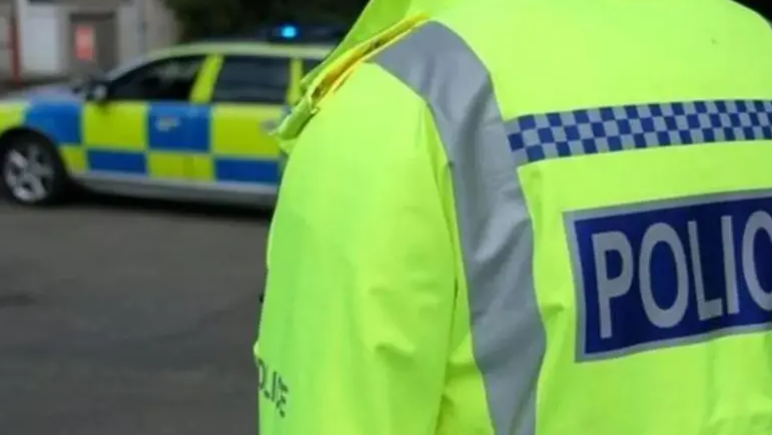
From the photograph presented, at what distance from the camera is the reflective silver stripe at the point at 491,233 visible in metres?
1.48

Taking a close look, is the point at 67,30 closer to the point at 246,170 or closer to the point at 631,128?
the point at 246,170

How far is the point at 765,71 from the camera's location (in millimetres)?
1688

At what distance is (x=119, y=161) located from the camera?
1127 centimetres

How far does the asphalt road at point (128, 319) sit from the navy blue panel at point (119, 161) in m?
0.31

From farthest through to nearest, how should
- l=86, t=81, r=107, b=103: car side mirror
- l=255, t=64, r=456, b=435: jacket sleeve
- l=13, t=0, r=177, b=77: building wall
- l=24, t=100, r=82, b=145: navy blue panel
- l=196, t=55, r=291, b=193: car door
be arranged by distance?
1. l=13, t=0, r=177, b=77: building wall
2. l=24, t=100, r=82, b=145: navy blue panel
3. l=86, t=81, r=107, b=103: car side mirror
4. l=196, t=55, r=291, b=193: car door
5. l=255, t=64, r=456, b=435: jacket sleeve

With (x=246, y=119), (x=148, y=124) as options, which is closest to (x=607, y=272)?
(x=246, y=119)

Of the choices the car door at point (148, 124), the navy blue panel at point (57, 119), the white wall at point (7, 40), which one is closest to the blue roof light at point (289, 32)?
the car door at point (148, 124)

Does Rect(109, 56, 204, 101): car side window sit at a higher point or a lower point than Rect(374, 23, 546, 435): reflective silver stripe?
lower

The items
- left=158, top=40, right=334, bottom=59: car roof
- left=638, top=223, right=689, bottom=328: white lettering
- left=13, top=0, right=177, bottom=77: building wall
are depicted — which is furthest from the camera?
left=13, top=0, right=177, bottom=77: building wall

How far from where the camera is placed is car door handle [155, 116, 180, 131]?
10992 mm

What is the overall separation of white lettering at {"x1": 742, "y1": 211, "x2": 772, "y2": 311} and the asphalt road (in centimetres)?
459

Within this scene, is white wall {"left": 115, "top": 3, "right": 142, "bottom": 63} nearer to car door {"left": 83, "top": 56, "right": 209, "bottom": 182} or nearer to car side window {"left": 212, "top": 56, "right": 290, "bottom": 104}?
car door {"left": 83, "top": 56, "right": 209, "bottom": 182}

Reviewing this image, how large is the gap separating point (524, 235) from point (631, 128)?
162mm

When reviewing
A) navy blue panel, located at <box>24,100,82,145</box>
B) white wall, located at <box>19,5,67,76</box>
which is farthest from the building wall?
navy blue panel, located at <box>24,100,82,145</box>
